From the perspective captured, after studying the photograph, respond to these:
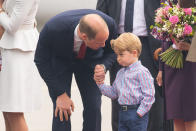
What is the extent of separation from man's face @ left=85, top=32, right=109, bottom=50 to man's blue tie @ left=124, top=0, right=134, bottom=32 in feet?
4.06

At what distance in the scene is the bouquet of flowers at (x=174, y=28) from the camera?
578 centimetres

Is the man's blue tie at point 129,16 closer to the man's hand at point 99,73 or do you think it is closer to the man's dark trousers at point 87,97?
the man's dark trousers at point 87,97

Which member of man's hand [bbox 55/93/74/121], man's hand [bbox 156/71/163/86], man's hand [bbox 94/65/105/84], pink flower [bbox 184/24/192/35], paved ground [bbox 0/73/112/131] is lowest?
paved ground [bbox 0/73/112/131]

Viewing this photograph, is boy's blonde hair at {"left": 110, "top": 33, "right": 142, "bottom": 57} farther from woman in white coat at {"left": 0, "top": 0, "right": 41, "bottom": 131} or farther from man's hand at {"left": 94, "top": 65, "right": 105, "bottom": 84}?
woman in white coat at {"left": 0, "top": 0, "right": 41, "bottom": 131}

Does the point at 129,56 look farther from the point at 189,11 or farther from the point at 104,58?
the point at 189,11

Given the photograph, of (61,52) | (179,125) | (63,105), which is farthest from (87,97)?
(179,125)

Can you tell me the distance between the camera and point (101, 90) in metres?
5.73

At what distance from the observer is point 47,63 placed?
5.70 m

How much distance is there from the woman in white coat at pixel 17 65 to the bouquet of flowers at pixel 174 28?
1193 millimetres

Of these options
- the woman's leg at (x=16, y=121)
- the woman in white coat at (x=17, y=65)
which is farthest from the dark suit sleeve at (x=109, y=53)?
the woman's leg at (x=16, y=121)

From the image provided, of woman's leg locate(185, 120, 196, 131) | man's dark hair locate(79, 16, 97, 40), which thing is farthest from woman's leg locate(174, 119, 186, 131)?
man's dark hair locate(79, 16, 97, 40)

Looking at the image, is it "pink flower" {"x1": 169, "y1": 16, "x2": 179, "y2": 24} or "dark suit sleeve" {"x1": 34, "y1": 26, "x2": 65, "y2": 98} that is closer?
"dark suit sleeve" {"x1": 34, "y1": 26, "x2": 65, "y2": 98}

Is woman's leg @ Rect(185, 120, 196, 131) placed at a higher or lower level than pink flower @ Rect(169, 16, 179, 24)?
lower

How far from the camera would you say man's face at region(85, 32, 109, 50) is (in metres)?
5.34
